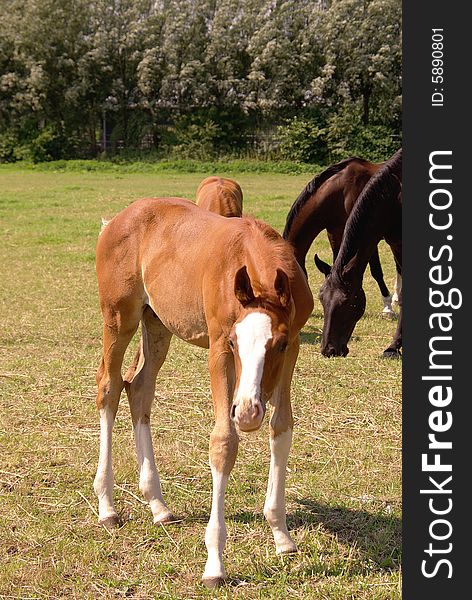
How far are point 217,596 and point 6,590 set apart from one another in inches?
35.7

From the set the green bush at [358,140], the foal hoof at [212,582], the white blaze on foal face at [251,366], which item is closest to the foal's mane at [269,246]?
the white blaze on foal face at [251,366]

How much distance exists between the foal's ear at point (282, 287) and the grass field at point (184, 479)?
122 centimetres

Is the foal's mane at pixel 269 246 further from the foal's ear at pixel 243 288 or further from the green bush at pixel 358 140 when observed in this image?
the green bush at pixel 358 140

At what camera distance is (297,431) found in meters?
5.45

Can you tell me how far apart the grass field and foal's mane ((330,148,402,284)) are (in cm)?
100

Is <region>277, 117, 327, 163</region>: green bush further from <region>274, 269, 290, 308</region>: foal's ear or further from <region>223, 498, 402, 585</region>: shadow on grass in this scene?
<region>274, 269, 290, 308</region>: foal's ear

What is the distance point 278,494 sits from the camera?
3705 mm

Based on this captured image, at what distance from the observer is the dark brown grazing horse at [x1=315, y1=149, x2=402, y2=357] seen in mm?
6746

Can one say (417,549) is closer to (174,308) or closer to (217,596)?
(217,596)

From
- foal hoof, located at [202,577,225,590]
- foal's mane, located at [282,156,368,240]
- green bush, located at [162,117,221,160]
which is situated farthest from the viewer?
green bush, located at [162,117,221,160]

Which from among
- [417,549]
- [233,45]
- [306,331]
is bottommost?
[306,331]

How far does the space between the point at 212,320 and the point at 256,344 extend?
496 mm

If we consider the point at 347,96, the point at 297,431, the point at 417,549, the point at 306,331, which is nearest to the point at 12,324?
the point at 306,331

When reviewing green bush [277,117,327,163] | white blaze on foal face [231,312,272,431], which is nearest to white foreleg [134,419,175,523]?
white blaze on foal face [231,312,272,431]
